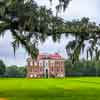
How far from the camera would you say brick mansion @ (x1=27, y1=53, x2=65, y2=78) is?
183875 mm

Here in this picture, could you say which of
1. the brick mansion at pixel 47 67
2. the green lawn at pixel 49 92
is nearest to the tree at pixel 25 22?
the green lawn at pixel 49 92

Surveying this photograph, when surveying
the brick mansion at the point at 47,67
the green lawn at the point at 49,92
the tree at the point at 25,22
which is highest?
the tree at the point at 25,22

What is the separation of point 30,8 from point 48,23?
1.45m

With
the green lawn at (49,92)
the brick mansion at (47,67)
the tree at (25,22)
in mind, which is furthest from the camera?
the brick mansion at (47,67)

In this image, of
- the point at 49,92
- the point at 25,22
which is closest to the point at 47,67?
the point at 49,92

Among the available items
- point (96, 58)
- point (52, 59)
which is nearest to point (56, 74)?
point (52, 59)

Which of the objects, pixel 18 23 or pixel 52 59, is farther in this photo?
pixel 52 59

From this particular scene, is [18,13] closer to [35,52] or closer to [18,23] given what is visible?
[18,23]

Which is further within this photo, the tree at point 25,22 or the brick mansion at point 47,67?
the brick mansion at point 47,67

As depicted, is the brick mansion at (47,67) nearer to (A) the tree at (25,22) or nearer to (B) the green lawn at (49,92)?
(B) the green lawn at (49,92)

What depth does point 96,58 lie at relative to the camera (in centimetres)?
3053

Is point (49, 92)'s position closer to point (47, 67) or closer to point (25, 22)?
point (25, 22)

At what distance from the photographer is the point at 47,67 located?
190750 mm

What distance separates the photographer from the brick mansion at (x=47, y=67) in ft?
603
